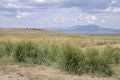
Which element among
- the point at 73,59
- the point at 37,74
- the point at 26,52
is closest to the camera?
the point at 37,74

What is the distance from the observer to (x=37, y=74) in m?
11.6

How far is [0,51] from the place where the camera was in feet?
57.6

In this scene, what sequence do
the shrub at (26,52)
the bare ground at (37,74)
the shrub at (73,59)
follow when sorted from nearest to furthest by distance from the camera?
the bare ground at (37,74), the shrub at (73,59), the shrub at (26,52)

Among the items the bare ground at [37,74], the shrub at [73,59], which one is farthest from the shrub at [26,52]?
the shrub at [73,59]

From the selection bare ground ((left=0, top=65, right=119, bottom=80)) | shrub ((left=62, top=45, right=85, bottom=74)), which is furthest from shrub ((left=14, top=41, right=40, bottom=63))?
shrub ((left=62, top=45, right=85, bottom=74))

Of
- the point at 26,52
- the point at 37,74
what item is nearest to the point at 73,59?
the point at 37,74

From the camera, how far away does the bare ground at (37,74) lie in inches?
423

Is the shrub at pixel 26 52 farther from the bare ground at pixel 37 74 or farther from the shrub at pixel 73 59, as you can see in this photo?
the shrub at pixel 73 59

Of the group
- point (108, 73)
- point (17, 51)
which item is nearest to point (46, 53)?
point (17, 51)

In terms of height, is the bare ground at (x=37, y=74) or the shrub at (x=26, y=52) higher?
the shrub at (x=26, y=52)

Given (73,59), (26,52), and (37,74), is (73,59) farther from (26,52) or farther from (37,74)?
(26,52)

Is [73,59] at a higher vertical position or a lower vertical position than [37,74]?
higher

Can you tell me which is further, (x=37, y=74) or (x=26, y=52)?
(x=26, y=52)

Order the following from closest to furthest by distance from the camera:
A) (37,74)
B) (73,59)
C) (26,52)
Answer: (37,74) < (73,59) < (26,52)
